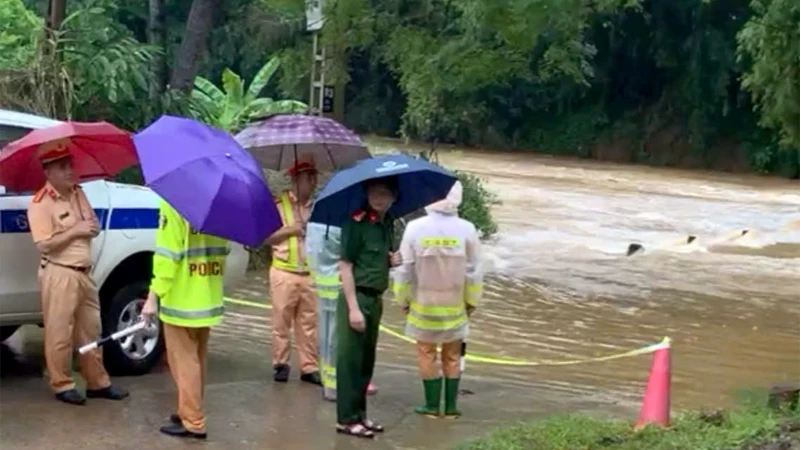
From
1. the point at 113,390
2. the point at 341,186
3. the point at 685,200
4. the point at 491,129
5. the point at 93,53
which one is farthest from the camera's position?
the point at 491,129

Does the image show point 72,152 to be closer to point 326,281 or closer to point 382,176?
point 326,281

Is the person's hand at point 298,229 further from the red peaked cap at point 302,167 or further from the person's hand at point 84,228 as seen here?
the person's hand at point 84,228

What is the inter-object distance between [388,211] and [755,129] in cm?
4526

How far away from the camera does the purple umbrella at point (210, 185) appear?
7.24m

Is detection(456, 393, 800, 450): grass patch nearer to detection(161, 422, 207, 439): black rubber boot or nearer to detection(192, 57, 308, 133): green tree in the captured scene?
detection(161, 422, 207, 439): black rubber boot

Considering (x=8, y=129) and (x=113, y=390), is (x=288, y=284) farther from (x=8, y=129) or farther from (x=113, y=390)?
(x=8, y=129)

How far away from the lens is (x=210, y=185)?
288 inches

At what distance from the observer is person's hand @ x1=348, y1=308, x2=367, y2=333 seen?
769 cm

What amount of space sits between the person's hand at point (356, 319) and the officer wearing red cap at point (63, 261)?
1859mm

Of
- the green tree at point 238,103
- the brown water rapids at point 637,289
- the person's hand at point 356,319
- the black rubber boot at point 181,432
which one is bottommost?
the brown water rapids at point 637,289

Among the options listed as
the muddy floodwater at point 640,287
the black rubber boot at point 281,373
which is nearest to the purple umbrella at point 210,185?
the black rubber boot at point 281,373

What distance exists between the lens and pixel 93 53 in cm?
1495

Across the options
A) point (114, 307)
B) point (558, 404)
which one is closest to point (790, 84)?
point (558, 404)

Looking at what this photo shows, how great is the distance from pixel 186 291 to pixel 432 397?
2.05 m
